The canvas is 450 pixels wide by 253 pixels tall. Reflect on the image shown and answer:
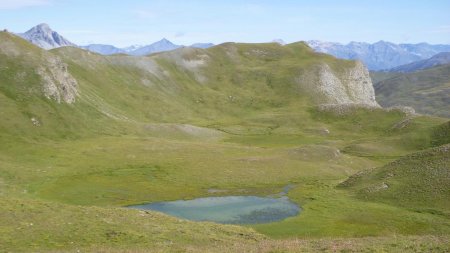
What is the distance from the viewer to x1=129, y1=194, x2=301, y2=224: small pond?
6956 cm

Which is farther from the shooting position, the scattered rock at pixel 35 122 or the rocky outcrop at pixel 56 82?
the rocky outcrop at pixel 56 82

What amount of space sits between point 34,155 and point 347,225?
233 feet

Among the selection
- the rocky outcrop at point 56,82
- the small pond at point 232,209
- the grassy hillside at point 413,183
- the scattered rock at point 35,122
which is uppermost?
the rocky outcrop at point 56,82

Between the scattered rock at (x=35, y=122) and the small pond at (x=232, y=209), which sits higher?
the scattered rock at (x=35, y=122)

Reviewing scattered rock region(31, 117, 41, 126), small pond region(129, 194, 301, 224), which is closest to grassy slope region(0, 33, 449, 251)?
scattered rock region(31, 117, 41, 126)

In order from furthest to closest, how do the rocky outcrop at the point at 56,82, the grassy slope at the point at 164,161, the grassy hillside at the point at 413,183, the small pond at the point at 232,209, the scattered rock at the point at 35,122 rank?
the rocky outcrop at the point at 56,82, the scattered rock at the point at 35,122, the grassy hillside at the point at 413,183, the small pond at the point at 232,209, the grassy slope at the point at 164,161

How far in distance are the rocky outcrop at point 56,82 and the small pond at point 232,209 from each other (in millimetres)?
67446

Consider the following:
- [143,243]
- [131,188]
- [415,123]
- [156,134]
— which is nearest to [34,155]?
[131,188]

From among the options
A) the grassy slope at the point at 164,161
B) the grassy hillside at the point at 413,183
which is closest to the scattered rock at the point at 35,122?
the grassy slope at the point at 164,161

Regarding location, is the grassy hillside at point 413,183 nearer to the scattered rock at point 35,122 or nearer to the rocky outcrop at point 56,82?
the scattered rock at point 35,122

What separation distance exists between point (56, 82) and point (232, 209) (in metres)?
83.4

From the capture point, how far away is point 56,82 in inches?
5261

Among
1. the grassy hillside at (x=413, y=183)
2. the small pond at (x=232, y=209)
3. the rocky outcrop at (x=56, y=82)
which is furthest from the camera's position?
the rocky outcrop at (x=56, y=82)

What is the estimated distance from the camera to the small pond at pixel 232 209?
228ft
